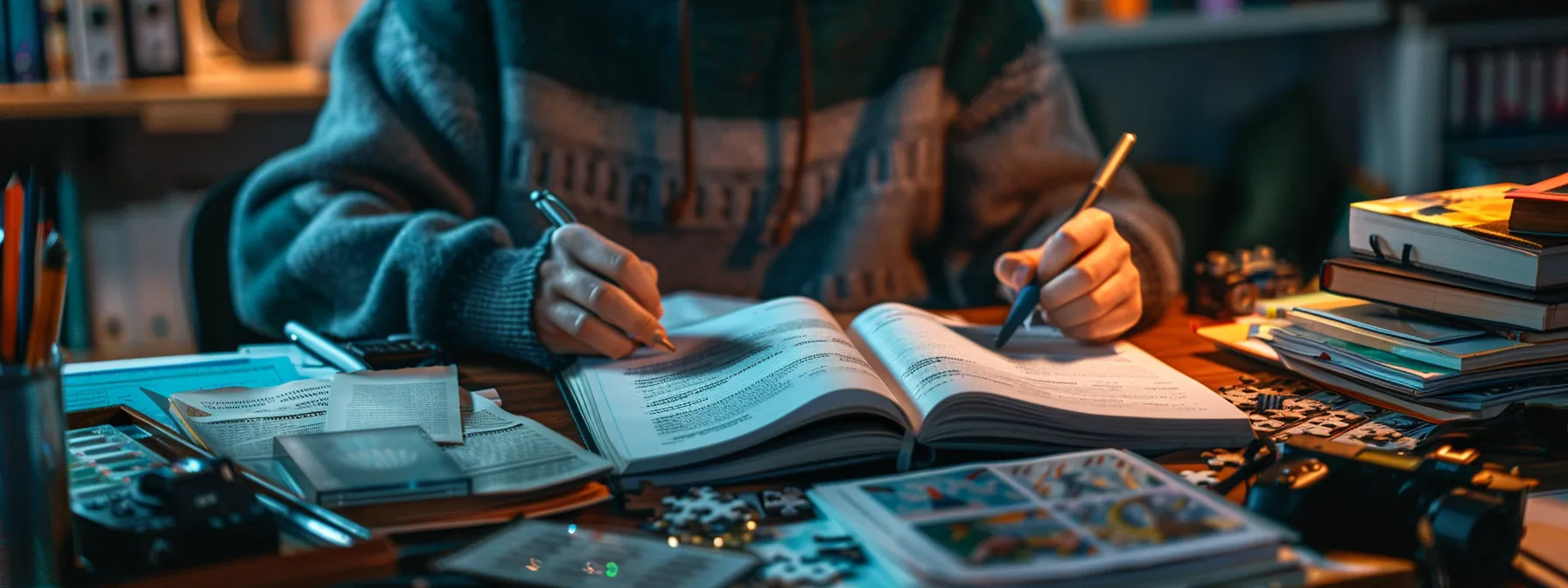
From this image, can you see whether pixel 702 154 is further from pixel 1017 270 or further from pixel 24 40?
pixel 24 40

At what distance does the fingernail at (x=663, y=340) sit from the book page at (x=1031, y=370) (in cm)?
14

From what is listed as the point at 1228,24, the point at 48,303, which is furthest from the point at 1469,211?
the point at 1228,24

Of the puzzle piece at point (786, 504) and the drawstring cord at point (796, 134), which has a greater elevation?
the drawstring cord at point (796, 134)

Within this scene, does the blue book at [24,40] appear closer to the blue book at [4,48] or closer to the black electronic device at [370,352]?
the blue book at [4,48]

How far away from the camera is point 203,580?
0.51m

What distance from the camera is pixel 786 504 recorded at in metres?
0.62

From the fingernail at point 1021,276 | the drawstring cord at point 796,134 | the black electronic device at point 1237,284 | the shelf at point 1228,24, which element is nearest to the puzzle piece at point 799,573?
the fingernail at point 1021,276

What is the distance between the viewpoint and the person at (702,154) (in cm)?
120

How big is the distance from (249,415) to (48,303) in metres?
0.25

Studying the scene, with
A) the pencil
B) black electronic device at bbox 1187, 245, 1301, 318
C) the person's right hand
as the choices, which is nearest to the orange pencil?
the pencil

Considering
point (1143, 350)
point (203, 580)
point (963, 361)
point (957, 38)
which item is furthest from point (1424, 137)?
point (203, 580)

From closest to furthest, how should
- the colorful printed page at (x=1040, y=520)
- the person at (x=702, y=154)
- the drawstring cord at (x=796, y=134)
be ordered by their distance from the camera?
the colorful printed page at (x=1040, y=520)
the person at (x=702, y=154)
the drawstring cord at (x=796, y=134)

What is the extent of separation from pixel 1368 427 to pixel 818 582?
0.41m

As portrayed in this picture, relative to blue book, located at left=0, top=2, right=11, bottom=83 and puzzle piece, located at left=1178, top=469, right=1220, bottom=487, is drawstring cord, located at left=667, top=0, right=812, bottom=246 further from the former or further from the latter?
blue book, located at left=0, top=2, right=11, bottom=83
